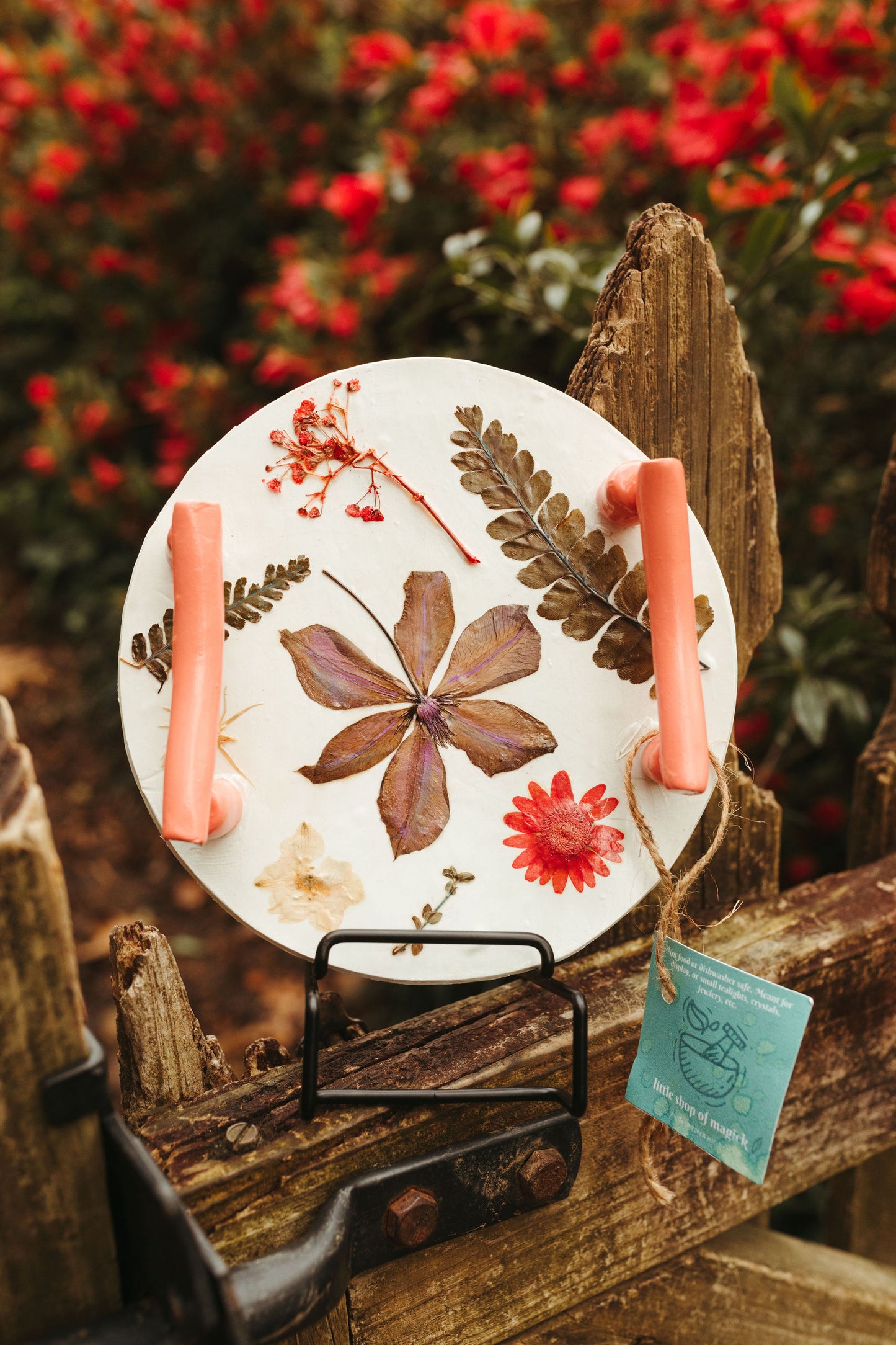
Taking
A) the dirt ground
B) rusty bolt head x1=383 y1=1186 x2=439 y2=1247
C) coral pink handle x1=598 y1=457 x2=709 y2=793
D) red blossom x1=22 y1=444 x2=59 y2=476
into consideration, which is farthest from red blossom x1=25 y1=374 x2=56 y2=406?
rusty bolt head x1=383 y1=1186 x2=439 y2=1247

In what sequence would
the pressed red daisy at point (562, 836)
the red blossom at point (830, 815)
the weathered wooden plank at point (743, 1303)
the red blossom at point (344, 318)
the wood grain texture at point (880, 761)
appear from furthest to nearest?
the red blossom at point (344, 318) → the red blossom at point (830, 815) → the wood grain texture at point (880, 761) → the weathered wooden plank at point (743, 1303) → the pressed red daisy at point (562, 836)

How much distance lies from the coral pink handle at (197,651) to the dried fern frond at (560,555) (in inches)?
7.3

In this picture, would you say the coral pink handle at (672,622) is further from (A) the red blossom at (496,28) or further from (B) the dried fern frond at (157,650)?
(A) the red blossom at (496,28)

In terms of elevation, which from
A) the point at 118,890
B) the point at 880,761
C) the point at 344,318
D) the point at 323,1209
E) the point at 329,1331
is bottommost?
the point at 118,890

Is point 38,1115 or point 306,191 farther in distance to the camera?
point 306,191

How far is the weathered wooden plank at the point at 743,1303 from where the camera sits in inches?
27.8

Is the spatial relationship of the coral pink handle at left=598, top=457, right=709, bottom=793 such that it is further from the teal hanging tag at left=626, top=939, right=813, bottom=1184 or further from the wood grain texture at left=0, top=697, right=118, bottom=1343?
the wood grain texture at left=0, top=697, right=118, bottom=1343

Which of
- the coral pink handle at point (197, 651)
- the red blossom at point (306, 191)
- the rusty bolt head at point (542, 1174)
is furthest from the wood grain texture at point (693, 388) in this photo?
the red blossom at point (306, 191)

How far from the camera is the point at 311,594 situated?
588 mm

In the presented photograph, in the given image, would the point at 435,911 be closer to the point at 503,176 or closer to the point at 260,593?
the point at 260,593

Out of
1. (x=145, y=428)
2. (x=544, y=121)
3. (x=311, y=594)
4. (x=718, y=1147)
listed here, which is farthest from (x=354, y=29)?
(x=718, y=1147)

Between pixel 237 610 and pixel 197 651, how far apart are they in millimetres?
60

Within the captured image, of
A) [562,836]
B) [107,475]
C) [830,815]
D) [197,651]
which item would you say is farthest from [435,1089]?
[107,475]

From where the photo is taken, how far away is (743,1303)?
760 mm
